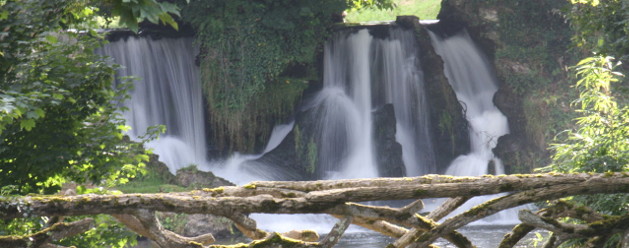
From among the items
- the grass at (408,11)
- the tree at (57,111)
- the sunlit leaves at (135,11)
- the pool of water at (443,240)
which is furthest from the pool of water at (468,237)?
the grass at (408,11)

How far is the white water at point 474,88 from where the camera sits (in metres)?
26.2

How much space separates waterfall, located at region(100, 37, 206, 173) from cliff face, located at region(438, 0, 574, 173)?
343 inches

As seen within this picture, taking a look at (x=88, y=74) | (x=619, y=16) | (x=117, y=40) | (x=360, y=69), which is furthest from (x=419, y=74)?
(x=88, y=74)

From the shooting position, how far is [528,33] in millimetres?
27375

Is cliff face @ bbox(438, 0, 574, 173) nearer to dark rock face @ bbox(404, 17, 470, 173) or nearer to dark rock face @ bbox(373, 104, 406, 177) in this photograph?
dark rock face @ bbox(404, 17, 470, 173)

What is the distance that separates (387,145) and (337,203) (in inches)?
775

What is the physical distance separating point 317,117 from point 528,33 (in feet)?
25.6

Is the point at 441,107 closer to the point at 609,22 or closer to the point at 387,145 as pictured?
the point at 387,145

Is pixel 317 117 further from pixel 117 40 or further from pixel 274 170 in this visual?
pixel 117 40

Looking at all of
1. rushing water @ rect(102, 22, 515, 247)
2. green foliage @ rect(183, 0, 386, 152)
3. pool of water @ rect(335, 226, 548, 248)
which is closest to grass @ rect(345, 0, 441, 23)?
rushing water @ rect(102, 22, 515, 247)

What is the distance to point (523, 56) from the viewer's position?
2700 centimetres

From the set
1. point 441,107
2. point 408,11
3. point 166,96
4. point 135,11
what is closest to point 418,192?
point 135,11

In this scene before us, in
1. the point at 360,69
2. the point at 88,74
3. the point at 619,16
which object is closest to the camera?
the point at 88,74

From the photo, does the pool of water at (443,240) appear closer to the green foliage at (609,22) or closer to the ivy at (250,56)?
the green foliage at (609,22)
